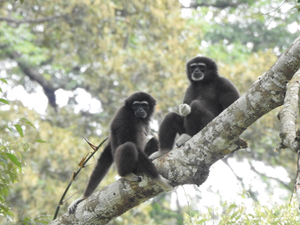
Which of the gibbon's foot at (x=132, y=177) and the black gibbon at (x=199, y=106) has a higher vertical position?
the black gibbon at (x=199, y=106)

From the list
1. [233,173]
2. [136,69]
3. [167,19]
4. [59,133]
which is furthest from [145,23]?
[233,173]

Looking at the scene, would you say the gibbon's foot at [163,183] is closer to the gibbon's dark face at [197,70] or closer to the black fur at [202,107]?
the black fur at [202,107]

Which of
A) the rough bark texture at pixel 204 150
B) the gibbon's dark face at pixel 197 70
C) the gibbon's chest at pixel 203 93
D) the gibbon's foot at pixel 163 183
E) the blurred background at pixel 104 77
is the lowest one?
the gibbon's foot at pixel 163 183

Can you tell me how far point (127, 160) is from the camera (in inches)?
194

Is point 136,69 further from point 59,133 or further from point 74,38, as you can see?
point 59,133

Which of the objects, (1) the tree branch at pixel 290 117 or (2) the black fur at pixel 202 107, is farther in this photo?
(2) the black fur at pixel 202 107

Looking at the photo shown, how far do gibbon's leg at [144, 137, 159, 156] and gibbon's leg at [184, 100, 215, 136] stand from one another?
0.68 meters

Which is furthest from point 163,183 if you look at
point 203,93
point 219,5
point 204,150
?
point 219,5

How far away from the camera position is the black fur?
5.44 meters

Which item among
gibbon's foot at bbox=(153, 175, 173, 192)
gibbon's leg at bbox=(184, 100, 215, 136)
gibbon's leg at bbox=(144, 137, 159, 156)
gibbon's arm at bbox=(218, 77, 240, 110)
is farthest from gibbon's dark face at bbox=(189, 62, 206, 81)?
gibbon's foot at bbox=(153, 175, 173, 192)

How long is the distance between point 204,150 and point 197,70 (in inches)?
91.5

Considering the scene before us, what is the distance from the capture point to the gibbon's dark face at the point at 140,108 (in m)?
6.02

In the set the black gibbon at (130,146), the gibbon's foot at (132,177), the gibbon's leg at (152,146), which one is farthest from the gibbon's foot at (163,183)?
the gibbon's leg at (152,146)

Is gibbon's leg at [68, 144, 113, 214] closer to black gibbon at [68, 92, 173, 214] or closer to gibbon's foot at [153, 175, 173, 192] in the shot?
black gibbon at [68, 92, 173, 214]
